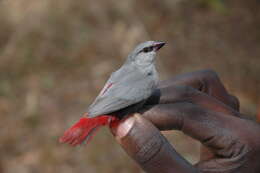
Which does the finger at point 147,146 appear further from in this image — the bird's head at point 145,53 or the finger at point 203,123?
the bird's head at point 145,53

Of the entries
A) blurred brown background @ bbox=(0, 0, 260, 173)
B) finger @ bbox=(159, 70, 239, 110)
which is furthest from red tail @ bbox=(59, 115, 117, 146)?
blurred brown background @ bbox=(0, 0, 260, 173)

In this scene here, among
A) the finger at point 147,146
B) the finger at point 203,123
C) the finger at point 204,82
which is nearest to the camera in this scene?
the finger at point 147,146

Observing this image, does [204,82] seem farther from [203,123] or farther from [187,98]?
[203,123]

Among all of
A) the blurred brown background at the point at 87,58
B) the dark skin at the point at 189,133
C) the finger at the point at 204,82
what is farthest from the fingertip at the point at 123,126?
the blurred brown background at the point at 87,58

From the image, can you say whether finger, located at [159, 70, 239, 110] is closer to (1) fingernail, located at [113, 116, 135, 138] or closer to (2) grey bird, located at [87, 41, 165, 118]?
(2) grey bird, located at [87, 41, 165, 118]

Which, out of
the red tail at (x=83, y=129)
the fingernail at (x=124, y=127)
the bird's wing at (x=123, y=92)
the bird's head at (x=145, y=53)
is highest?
the bird's head at (x=145, y=53)

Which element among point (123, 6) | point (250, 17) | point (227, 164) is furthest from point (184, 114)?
point (250, 17)

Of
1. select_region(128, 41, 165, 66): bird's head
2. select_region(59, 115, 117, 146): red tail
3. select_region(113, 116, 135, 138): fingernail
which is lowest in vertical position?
select_region(113, 116, 135, 138): fingernail
